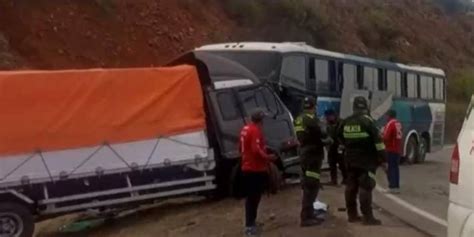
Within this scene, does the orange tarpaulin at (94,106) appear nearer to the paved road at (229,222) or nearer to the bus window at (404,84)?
the paved road at (229,222)

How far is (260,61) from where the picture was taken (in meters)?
23.3

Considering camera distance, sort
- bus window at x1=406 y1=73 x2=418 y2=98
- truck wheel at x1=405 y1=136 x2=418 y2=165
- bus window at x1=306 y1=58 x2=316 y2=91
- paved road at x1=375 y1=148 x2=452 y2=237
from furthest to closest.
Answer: bus window at x1=406 y1=73 x2=418 y2=98
truck wheel at x1=405 y1=136 x2=418 y2=165
bus window at x1=306 y1=58 x2=316 y2=91
paved road at x1=375 y1=148 x2=452 y2=237

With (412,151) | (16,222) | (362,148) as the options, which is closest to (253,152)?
(362,148)

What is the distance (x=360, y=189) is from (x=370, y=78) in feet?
55.0

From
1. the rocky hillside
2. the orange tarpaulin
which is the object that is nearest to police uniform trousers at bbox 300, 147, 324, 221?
the orange tarpaulin

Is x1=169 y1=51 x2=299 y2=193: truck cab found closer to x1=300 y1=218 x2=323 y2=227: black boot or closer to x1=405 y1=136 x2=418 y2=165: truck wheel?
x1=300 y1=218 x2=323 y2=227: black boot

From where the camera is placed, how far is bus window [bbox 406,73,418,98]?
3225 centimetres

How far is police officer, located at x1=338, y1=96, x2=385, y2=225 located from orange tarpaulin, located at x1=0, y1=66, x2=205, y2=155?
141 inches

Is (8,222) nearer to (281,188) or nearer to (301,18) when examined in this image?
(281,188)

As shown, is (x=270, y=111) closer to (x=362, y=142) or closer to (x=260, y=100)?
(x=260, y=100)

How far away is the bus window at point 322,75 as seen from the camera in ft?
83.6

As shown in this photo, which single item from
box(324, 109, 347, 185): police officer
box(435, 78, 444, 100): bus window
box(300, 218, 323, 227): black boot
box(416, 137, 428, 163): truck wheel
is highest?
box(435, 78, 444, 100): bus window

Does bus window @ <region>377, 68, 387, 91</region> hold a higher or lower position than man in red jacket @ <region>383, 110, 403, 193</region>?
higher

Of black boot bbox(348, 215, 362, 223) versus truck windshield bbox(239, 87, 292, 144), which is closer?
black boot bbox(348, 215, 362, 223)
